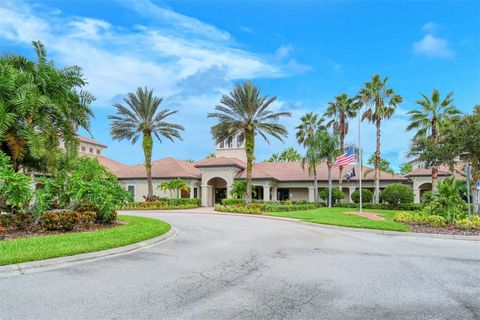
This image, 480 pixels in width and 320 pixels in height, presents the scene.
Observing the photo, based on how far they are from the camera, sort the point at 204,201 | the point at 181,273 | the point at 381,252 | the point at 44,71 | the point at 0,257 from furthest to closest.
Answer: the point at 204,201 → the point at 44,71 → the point at 381,252 → the point at 0,257 → the point at 181,273

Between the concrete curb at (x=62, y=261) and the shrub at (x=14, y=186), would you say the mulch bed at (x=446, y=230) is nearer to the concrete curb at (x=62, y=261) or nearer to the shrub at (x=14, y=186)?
the concrete curb at (x=62, y=261)

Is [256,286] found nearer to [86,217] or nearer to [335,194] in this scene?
[86,217]

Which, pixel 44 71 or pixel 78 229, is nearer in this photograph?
pixel 78 229

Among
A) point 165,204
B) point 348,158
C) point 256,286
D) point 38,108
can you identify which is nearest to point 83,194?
point 38,108

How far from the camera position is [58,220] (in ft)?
42.8

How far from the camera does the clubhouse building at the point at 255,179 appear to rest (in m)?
40.9

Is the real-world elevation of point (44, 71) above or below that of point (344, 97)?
below

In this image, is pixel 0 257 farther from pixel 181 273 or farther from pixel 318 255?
pixel 318 255

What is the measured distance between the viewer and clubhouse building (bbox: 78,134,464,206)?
40.9 m

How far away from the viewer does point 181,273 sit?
7.73 m

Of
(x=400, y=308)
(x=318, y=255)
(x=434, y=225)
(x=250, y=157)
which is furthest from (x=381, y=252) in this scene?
(x=250, y=157)

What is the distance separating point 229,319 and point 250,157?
28098mm

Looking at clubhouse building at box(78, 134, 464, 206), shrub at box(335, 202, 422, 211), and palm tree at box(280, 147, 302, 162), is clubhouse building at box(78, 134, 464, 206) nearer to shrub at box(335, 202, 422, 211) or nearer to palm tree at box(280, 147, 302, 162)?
shrub at box(335, 202, 422, 211)

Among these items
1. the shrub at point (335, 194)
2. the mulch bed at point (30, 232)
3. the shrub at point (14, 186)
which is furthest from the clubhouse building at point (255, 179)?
the shrub at point (14, 186)
